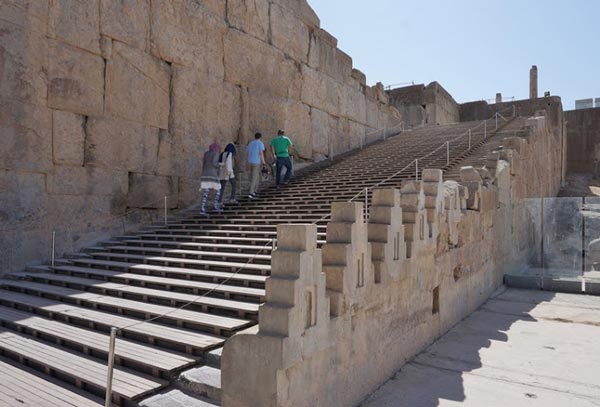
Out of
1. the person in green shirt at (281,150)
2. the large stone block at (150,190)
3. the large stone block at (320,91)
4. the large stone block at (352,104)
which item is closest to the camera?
the large stone block at (150,190)

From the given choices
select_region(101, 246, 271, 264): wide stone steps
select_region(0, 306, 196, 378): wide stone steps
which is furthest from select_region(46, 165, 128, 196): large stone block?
select_region(0, 306, 196, 378): wide stone steps

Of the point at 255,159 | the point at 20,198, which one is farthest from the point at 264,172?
the point at 20,198

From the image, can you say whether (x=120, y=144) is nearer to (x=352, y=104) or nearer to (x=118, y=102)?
(x=118, y=102)

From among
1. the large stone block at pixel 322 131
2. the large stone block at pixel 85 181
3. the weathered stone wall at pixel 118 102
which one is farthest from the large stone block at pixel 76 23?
the large stone block at pixel 322 131

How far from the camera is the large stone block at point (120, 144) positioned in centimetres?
904

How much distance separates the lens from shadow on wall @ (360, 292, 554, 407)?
14.8 feet

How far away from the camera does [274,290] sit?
348 centimetres

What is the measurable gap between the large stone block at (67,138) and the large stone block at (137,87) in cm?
74

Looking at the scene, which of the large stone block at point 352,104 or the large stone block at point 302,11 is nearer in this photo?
the large stone block at point 302,11

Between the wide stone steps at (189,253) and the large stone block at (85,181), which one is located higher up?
Result: the large stone block at (85,181)

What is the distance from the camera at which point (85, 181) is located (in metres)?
8.88

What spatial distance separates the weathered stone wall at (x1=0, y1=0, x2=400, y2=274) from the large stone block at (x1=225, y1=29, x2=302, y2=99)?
4 cm

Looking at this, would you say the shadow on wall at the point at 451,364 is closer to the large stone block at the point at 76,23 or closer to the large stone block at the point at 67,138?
the large stone block at the point at 67,138

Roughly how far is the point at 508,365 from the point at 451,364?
649mm
